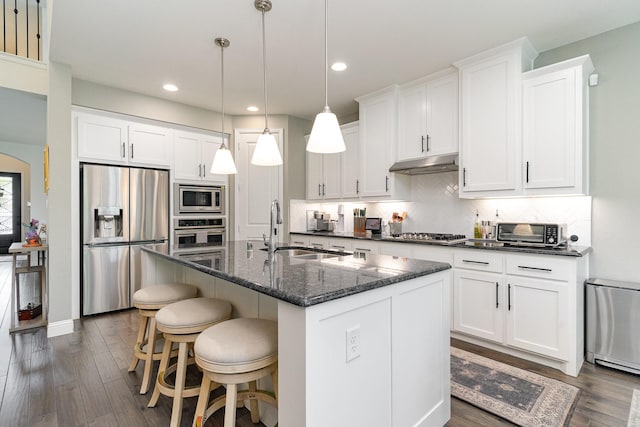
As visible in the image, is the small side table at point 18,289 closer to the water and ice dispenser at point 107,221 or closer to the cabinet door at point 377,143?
the water and ice dispenser at point 107,221

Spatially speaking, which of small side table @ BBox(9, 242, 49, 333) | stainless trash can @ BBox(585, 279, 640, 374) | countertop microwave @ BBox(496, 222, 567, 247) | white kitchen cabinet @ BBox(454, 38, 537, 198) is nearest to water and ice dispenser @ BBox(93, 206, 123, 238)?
small side table @ BBox(9, 242, 49, 333)

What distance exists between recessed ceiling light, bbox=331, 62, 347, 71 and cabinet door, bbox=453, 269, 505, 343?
90.9 inches

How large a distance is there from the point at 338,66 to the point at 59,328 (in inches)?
151

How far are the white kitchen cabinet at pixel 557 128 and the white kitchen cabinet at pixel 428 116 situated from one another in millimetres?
680

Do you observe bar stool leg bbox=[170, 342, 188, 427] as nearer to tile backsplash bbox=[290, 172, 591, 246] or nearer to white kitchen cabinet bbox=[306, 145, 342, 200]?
tile backsplash bbox=[290, 172, 591, 246]

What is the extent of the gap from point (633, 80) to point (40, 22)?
6.56m

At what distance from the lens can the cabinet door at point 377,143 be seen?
3789 millimetres

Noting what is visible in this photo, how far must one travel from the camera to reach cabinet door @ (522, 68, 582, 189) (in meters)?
2.52

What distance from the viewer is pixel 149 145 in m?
4.09

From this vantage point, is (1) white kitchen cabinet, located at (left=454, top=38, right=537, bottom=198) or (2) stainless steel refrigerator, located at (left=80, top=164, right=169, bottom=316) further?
(2) stainless steel refrigerator, located at (left=80, top=164, right=169, bottom=316)

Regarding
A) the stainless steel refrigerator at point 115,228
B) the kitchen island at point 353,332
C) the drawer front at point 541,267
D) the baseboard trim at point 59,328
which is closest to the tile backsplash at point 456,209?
the drawer front at point 541,267

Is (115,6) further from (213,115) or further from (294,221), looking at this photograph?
(294,221)

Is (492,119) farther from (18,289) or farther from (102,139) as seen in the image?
(18,289)

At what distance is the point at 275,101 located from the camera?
4.23 meters
